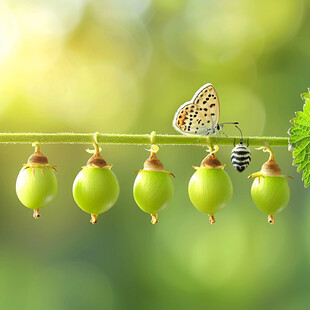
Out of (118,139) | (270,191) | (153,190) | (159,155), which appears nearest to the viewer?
(118,139)

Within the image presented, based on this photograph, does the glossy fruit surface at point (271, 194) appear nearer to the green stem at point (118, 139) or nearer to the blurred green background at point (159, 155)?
the green stem at point (118, 139)

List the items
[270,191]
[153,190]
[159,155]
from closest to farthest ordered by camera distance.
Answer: [153,190]
[270,191]
[159,155]

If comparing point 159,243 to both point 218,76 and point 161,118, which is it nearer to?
point 161,118

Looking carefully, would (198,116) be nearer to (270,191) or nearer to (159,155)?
(270,191)

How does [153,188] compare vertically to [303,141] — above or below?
below

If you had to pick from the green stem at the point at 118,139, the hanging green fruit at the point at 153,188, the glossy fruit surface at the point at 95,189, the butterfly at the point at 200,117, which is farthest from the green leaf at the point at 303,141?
the glossy fruit surface at the point at 95,189

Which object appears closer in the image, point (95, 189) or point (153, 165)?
point (95, 189)

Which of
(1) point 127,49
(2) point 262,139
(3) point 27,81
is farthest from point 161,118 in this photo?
(2) point 262,139

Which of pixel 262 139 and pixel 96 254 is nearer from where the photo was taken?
pixel 262 139

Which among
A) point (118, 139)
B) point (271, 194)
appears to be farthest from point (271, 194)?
point (118, 139)
